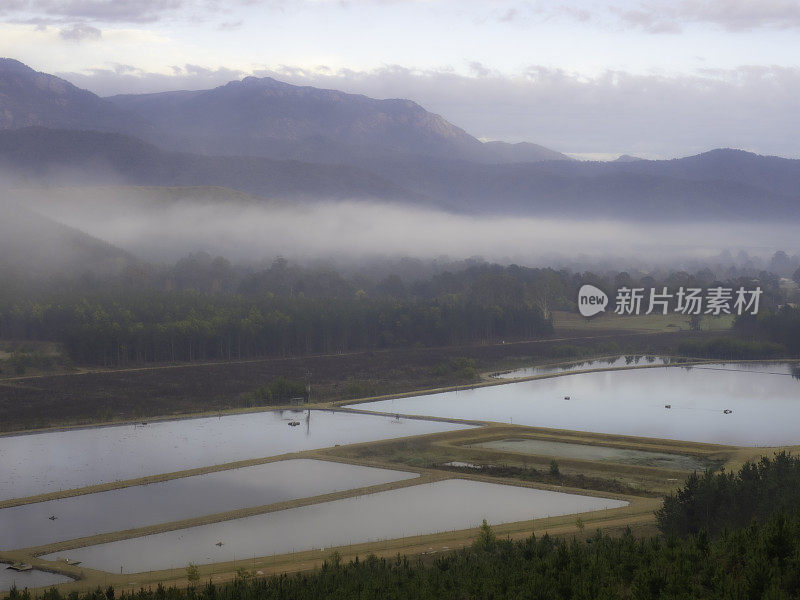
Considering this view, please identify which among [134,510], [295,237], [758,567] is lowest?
[134,510]

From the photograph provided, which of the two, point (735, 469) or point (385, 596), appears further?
point (735, 469)

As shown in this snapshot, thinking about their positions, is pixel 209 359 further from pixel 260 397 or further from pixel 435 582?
pixel 435 582

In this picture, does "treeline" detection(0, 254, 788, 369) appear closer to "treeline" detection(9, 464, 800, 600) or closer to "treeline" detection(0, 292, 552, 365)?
"treeline" detection(0, 292, 552, 365)

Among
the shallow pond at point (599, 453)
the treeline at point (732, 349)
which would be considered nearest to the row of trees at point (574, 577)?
the shallow pond at point (599, 453)

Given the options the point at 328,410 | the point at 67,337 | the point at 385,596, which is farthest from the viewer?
the point at 67,337

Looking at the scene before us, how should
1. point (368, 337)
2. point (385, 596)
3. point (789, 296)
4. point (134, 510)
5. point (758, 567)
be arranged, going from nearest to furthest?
point (758, 567)
point (385, 596)
point (134, 510)
point (368, 337)
point (789, 296)

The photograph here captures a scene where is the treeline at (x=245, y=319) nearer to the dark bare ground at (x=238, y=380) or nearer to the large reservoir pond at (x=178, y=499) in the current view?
the dark bare ground at (x=238, y=380)

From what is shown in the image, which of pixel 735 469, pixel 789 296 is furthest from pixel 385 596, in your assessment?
pixel 789 296
